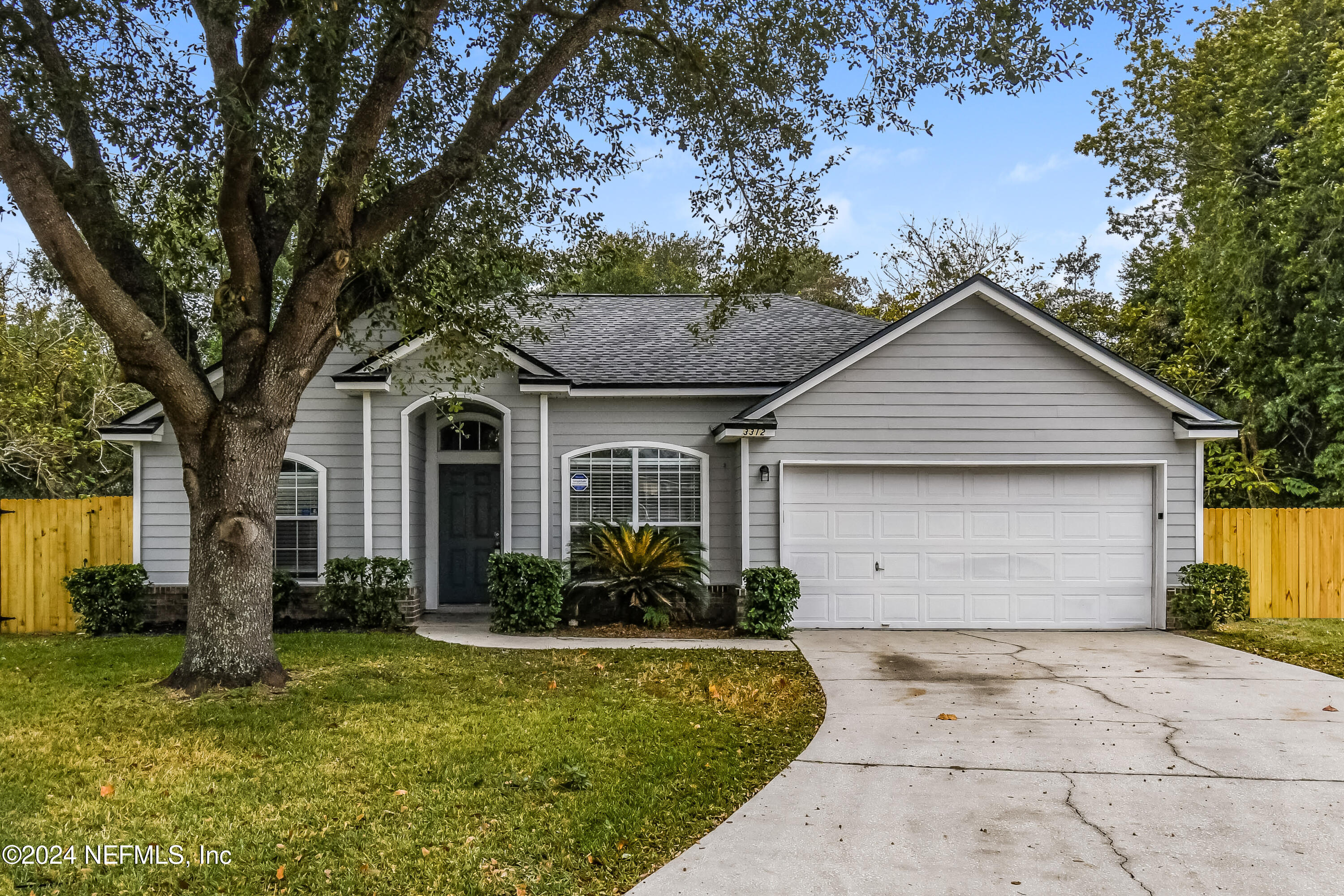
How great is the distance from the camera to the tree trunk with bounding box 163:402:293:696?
6664 millimetres

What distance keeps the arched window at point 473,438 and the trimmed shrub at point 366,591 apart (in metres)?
2.19

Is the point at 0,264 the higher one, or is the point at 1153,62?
the point at 1153,62

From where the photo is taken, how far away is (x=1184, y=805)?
15.1ft

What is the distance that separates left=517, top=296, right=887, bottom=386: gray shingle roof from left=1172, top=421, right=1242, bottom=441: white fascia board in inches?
162

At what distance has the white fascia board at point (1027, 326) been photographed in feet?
→ 34.3

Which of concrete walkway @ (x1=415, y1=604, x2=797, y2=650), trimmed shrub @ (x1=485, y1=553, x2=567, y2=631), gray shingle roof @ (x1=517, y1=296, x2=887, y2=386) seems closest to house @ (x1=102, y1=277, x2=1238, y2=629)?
gray shingle roof @ (x1=517, y1=296, x2=887, y2=386)

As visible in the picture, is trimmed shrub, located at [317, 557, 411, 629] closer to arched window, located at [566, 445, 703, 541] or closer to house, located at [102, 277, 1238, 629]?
house, located at [102, 277, 1238, 629]

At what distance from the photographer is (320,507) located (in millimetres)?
Answer: 11031

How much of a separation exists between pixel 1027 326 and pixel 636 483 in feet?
17.8

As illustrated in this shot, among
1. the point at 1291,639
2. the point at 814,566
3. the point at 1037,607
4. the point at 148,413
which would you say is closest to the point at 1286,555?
the point at 1291,639

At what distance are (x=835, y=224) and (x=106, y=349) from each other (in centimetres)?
1948

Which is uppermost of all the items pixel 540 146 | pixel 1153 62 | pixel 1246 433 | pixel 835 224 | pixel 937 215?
pixel 1153 62

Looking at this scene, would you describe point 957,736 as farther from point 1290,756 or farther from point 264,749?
point 264,749

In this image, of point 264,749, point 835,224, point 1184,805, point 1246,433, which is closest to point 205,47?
point 264,749
